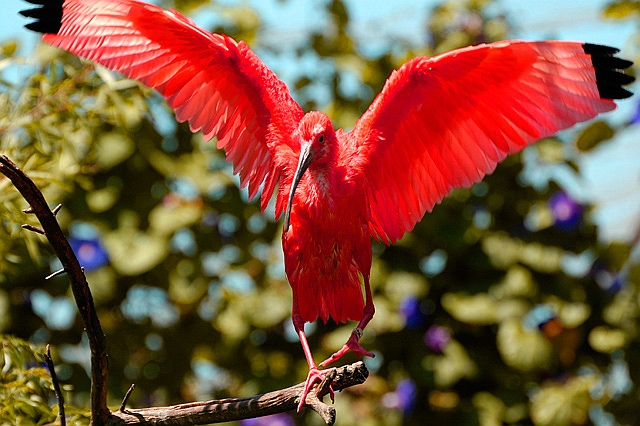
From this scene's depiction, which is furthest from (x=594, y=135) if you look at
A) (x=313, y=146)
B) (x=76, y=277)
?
(x=76, y=277)

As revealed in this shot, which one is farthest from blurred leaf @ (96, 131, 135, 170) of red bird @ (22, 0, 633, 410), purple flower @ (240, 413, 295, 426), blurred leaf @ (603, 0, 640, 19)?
blurred leaf @ (603, 0, 640, 19)

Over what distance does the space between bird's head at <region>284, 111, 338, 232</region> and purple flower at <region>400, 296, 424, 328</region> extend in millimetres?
1676

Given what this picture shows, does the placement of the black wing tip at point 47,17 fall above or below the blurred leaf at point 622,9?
above

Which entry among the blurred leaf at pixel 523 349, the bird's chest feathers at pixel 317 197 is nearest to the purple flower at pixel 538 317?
the blurred leaf at pixel 523 349

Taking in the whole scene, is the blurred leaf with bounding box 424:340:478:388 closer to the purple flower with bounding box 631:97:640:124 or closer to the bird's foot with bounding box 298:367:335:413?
the purple flower with bounding box 631:97:640:124

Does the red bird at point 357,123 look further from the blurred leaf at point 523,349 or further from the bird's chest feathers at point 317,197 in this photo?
the blurred leaf at point 523,349

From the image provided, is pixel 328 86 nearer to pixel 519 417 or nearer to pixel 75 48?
pixel 519 417

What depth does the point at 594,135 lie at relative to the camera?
4297 millimetres

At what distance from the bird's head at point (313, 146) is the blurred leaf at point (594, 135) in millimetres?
2137

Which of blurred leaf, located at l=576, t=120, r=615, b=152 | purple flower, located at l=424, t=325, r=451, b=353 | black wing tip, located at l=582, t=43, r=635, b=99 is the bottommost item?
purple flower, located at l=424, t=325, r=451, b=353

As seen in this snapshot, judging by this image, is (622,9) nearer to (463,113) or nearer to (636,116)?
(636,116)

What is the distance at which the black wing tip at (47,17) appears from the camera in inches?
99.2

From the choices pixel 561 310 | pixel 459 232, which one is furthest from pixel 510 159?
pixel 561 310

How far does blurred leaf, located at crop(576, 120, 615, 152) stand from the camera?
429 centimetres
